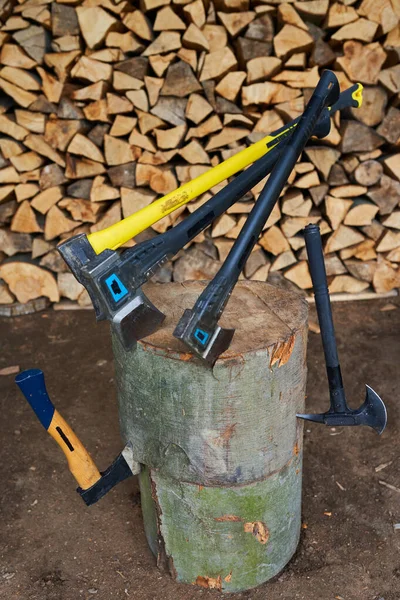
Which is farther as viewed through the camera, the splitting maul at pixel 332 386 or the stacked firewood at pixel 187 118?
the stacked firewood at pixel 187 118

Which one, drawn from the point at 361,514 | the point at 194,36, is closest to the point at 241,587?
the point at 361,514

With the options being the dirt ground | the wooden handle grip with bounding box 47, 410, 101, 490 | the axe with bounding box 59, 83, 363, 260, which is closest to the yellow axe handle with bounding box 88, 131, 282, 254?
the axe with bounding box 59, 83, 363, 260

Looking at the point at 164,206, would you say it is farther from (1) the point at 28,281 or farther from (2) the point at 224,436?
(1) the point at 28,281

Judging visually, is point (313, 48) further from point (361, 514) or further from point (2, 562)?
point (2, 562)

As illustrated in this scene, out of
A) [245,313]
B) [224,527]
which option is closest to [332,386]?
[245,313]

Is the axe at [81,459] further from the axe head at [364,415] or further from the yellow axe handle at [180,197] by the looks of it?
the axe head at [364,415]

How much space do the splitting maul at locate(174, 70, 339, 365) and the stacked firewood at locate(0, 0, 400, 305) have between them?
1663 millimetres

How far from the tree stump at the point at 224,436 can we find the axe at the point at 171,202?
0.27 m

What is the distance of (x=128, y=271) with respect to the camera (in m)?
1.59

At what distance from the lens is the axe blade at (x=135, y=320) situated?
1.60m

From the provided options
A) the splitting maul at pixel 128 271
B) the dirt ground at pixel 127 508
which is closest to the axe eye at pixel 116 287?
the splitting maul at pixel 128 271

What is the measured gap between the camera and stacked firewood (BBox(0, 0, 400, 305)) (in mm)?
3287

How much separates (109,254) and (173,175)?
2.08 m

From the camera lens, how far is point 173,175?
3549 millimetres
